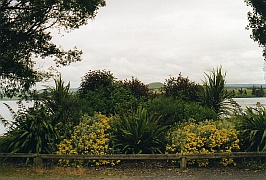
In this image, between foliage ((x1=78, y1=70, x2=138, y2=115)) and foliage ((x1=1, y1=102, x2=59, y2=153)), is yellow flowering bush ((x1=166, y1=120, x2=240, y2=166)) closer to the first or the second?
foliage ((x1=78, y1=70, x2=138, y2=115))

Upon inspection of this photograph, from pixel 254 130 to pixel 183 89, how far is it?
5422 mm

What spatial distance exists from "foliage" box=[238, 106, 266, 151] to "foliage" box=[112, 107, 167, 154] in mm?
2169

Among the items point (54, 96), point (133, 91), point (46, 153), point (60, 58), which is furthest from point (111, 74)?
point (46, 153)

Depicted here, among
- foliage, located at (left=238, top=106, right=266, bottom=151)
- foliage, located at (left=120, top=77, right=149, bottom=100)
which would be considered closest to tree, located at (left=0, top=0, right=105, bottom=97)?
foliage, located at (left=120, top=77, right=149, bottom=100)

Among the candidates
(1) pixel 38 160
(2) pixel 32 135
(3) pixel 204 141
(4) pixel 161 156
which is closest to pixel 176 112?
(3) pixel 204 141

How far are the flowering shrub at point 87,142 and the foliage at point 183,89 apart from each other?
500 cm

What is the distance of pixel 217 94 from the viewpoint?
14.0m

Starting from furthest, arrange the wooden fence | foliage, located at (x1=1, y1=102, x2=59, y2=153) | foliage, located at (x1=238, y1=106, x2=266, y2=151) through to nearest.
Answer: foliage, located at (x1=1, y1=102, x2=59, y2=153), foliage, located at (x1=238, y1=106, x2=266, y2=151), the wooden fence

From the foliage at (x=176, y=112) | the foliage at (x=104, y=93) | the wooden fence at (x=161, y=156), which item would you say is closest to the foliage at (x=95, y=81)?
the foliage at (x=104, y=93)

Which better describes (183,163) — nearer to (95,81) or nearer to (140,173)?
(140,173)

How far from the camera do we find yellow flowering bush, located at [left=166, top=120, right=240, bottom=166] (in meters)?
9.80

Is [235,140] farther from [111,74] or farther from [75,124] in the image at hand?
[111,74]

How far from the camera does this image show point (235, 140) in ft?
33.2

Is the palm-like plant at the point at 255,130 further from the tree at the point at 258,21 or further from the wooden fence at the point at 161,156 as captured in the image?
the tree at the point at 258,21
